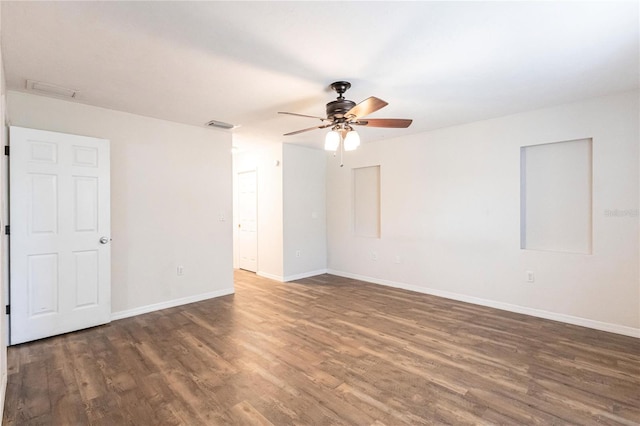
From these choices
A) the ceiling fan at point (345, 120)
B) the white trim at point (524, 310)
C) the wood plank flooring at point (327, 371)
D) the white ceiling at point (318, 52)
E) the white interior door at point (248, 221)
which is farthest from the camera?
the white interior door at point (248, 221)

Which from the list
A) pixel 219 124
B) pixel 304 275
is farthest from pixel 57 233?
pixel 304 275

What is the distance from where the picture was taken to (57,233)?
3168 millimetres

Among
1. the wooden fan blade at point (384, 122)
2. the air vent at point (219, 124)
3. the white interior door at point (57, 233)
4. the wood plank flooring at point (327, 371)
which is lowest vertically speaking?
the wood plank flooring at point (327, 371)

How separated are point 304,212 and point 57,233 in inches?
142

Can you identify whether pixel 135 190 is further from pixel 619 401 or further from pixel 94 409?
pixel 619 401

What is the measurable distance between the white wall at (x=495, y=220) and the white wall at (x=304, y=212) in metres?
0.35

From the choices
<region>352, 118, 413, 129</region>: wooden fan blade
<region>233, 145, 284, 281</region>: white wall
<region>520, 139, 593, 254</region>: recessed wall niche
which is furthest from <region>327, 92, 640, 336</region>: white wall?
<region>352, 118, 413, 129</region>: wooden fan blade

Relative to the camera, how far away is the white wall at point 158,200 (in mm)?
3483

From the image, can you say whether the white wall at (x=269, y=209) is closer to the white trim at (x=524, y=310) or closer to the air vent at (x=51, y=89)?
the white trim at (x=524, y=310)

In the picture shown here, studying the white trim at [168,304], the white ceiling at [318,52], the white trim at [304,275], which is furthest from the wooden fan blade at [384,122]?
the white trim at [304,275]

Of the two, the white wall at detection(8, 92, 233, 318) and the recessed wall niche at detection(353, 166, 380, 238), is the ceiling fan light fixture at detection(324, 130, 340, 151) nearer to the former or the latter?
the white wall at detection(8, 92, 233, 318)

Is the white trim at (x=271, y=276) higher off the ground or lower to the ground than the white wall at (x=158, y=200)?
lower

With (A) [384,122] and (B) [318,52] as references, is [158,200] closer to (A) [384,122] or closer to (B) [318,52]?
(B) [318,52]

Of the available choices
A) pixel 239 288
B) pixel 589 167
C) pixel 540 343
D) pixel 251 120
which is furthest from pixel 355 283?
pixel 589 167
